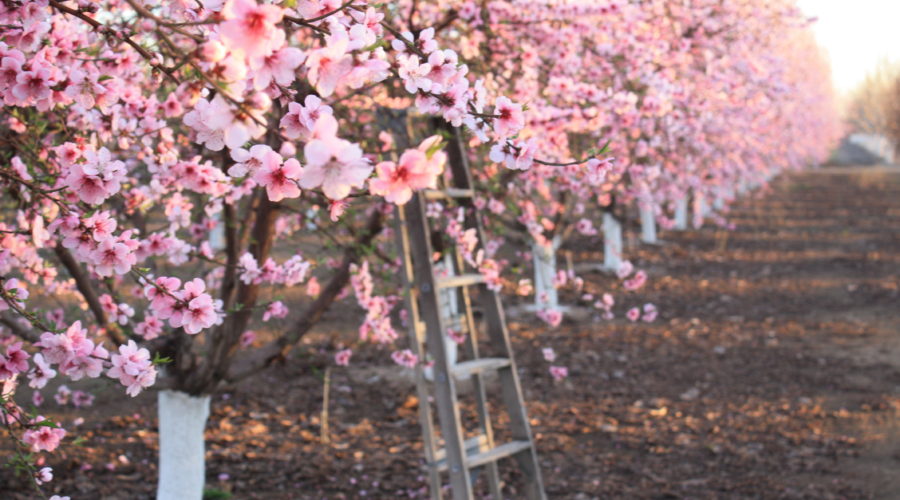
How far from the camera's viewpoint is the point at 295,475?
6320 mm

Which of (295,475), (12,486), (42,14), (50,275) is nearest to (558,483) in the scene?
(295,475)

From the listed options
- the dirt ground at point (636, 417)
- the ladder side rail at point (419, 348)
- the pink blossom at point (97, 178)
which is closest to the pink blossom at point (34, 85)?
the pink blossom at point (97, 178)

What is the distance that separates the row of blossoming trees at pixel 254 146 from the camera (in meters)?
1.59

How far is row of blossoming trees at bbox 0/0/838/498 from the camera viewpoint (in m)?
1.59

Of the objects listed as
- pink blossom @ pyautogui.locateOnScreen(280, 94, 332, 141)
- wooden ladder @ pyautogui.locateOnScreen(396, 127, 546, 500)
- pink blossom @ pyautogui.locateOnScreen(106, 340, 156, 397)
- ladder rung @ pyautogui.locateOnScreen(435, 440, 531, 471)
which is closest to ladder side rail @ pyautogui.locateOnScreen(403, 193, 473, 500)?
wooden ladder @ pyautogui.locateOnScreen(396, 127, 546, 500)

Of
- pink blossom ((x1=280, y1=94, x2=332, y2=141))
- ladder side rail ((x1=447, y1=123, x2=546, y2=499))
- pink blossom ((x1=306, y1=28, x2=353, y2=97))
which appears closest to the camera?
pink blossom ((x1=306, y1=28, x2=353, y2=97))

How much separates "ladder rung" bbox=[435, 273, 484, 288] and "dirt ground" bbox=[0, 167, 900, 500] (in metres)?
1.87

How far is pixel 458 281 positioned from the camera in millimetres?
4852

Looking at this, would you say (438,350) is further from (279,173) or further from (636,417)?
(636,417)

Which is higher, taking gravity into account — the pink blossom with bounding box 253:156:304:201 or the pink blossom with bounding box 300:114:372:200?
the pink blossom with bounding box 253:156:304:201

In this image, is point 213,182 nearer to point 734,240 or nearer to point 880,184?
point 734,240

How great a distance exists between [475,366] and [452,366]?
151 millimetres

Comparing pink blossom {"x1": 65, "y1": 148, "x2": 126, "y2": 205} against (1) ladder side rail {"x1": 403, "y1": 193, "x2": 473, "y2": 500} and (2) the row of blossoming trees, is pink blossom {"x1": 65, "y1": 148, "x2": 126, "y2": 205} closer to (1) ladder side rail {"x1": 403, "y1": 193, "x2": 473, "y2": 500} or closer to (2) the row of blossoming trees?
(2) the row of blossoming trees

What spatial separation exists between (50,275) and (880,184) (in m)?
39.2
